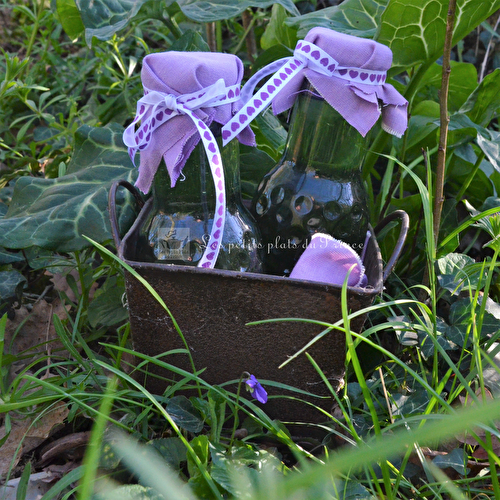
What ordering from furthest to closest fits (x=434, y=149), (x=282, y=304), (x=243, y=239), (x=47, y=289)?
1. (x=434, y=149)
2. (x=47, y=289)
3. (x=243, y=239)
4. (x=282, y=304)

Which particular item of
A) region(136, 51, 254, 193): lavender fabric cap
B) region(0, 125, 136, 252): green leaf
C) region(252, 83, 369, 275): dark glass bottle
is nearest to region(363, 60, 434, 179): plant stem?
region(252, 83, 369, 275): dark glass bottle

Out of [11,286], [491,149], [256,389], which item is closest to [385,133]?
[491,149]

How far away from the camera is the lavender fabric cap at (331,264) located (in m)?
0.86

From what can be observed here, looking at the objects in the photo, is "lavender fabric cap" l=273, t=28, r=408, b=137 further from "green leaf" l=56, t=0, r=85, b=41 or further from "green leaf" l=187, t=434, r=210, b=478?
"green leaf" l=56, t=0, r=85, b=41

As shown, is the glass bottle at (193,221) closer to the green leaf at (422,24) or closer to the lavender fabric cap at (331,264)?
the lavender fabric cap at (331,264)

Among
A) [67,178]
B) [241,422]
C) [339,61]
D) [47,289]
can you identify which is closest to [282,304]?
[241,422]

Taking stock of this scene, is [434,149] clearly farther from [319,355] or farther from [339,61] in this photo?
[319,355]

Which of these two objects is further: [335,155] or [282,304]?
[335,155]

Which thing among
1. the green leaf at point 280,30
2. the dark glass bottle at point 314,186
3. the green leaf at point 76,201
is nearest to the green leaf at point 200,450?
the dark glass bottle at point 314,186

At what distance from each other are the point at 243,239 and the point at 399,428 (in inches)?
16.0

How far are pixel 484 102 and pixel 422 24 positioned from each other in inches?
12.4

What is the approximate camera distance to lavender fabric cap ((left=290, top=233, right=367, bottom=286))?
2.82ft

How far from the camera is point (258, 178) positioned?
1.20 metres

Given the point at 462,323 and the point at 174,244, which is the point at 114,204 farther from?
the point at 462,323
